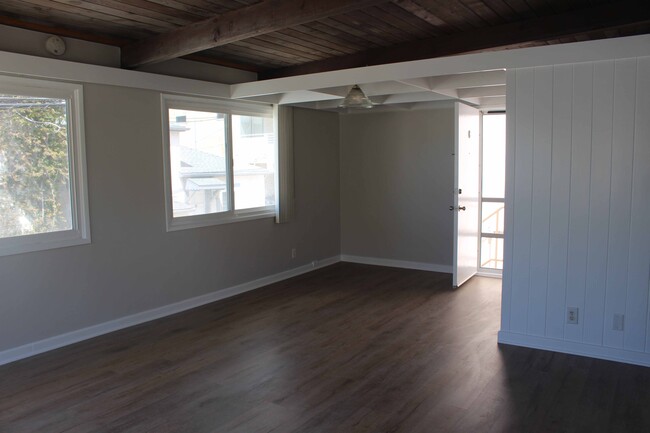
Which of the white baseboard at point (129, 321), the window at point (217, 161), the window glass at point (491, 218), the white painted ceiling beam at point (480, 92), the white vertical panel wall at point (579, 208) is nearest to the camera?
the white vertical panel wall at point (579, 208)

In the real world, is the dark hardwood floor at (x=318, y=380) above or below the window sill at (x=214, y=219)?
below

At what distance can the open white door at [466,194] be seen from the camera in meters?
5.83

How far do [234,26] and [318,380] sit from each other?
2.61 m

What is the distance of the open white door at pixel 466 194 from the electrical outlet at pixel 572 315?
198 cm

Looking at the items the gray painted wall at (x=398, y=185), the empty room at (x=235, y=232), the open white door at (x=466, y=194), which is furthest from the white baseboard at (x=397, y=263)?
the empty room at (x=235, y=232)

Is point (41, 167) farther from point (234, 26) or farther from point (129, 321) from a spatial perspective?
point (234, 26)

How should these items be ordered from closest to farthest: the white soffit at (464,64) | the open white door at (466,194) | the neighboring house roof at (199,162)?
the white soffit at (464,64), the neighboring house roof at (199,162), the open white door at (466,194)

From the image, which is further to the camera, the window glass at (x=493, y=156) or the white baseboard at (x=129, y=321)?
the window glass at (x=493, y=156)

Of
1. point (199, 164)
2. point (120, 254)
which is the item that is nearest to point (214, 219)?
point (199, 164)

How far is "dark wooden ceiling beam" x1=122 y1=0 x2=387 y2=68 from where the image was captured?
3.39 meters

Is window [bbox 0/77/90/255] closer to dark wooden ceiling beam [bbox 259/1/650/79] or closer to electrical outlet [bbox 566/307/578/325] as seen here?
dark wooden ceiling beam [bbox 259/1/650/79]

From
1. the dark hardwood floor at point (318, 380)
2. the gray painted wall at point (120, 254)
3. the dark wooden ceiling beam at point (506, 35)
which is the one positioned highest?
the dark wooden ceiling beam at point (506, 35)

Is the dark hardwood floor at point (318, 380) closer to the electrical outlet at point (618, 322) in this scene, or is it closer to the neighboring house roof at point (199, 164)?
the electrical outlet at point (618, 322)

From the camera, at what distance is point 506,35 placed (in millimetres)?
4273
